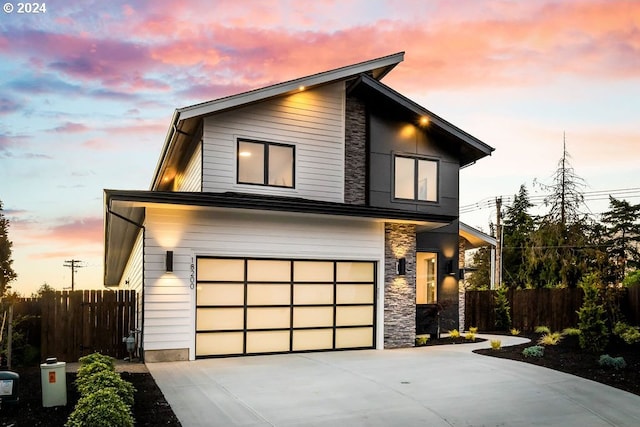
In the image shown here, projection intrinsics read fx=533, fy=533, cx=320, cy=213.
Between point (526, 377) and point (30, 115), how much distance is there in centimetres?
1478

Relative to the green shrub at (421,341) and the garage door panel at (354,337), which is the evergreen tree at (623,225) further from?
the garage door panel at (354,337)

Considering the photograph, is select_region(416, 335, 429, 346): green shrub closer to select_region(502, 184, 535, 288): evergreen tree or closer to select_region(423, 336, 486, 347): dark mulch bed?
select_region(423, 336, 486, 347): dark mulch bed

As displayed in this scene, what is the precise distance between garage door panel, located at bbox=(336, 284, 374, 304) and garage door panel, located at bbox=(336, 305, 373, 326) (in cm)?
16

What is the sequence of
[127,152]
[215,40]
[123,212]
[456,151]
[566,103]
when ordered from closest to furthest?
[123,212] < [215,40] < [456,151] < [566,103] < [127,152]

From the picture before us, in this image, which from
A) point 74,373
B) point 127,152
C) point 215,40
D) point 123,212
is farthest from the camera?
point 127,152

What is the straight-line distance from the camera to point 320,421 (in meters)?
6.93

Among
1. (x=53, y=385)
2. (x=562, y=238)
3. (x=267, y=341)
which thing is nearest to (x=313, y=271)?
(x=267, y=341)

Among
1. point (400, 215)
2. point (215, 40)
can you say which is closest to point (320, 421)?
point (400, 215)

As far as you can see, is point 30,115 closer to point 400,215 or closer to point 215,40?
point 215,40

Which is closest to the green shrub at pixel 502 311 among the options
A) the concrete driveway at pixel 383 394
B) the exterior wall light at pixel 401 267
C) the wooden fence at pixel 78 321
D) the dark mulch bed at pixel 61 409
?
the exterior wall light at pixel 401 267

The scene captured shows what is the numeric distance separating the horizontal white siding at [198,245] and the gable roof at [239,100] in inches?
107

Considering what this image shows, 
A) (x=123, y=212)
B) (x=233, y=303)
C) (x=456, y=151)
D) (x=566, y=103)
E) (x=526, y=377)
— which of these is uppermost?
(x=566, y=103)

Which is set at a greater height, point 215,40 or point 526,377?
point 215,40

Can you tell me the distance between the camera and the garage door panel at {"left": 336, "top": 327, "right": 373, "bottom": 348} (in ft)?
44.1
